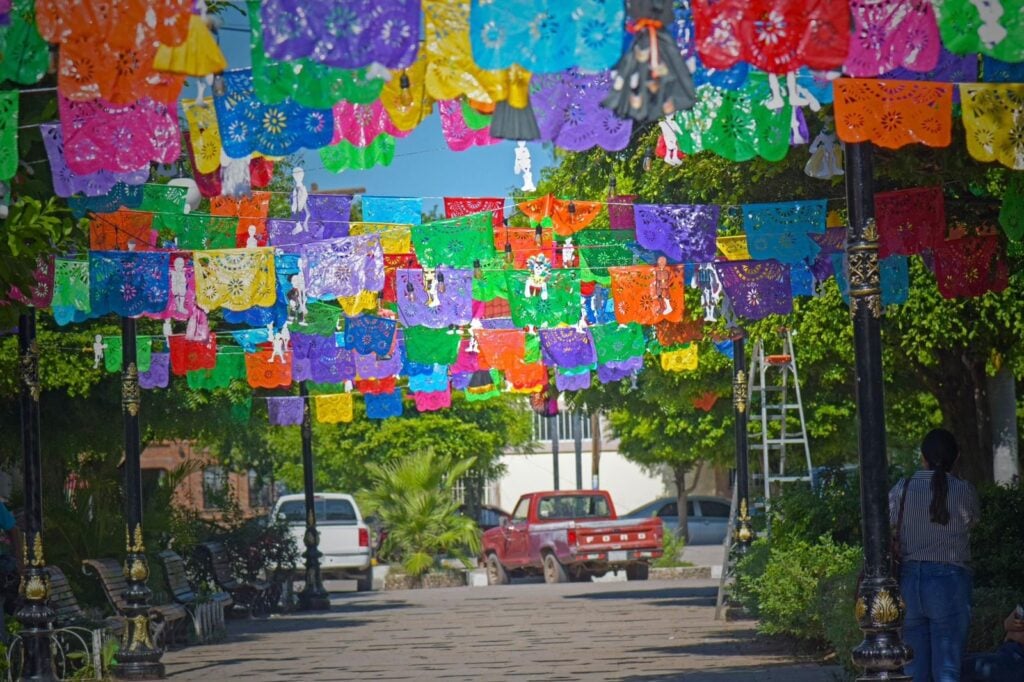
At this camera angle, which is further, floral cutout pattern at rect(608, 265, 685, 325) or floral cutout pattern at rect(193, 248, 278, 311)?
floral cutout pattern at rect(608, 265, 685, 325)

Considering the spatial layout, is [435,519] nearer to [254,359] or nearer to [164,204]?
[254,359]

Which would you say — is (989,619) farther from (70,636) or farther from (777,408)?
(777,408)

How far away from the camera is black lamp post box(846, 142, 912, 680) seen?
10.5m

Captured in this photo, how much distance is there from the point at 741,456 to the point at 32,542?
977 cm

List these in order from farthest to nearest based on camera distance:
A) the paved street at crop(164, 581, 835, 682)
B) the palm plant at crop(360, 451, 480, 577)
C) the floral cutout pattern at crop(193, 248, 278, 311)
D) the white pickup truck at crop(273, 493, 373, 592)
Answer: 1. the palm plant at crop(360, 451, 480, 577)
2. the white pickup truck at crop(273, 493, 373, 592)
3. the floral cutout pattern at crop(193, 248, 278, 311)
4. the paved street at crop(164, 581, 835, 682)

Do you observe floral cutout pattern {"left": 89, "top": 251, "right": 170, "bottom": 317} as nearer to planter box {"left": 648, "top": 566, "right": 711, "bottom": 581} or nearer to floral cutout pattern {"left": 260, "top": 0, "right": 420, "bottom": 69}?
floral cutout pattern {"left": 260, "top": 0, "right": 420, "bottom": 69}

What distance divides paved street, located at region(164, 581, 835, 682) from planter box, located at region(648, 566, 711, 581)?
19.2ft

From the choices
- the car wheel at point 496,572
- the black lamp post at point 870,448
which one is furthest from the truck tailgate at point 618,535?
the black lamp post at point 870,448

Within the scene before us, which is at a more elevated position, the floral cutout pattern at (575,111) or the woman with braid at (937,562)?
the floral cutout pattern at (575,111)

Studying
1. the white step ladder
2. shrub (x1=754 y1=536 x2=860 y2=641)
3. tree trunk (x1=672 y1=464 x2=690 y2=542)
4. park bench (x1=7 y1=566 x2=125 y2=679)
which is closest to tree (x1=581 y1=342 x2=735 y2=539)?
tree trunk (x1=672 y1=464 x2=690 y2=542)

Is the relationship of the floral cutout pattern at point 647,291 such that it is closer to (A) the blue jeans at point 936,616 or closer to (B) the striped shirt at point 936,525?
(B) the striped shirt at point 936,525

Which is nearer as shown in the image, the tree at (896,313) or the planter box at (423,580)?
the tree at (896,313)

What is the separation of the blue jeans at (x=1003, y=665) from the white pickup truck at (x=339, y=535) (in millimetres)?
24872

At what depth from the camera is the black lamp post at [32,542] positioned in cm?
1505
